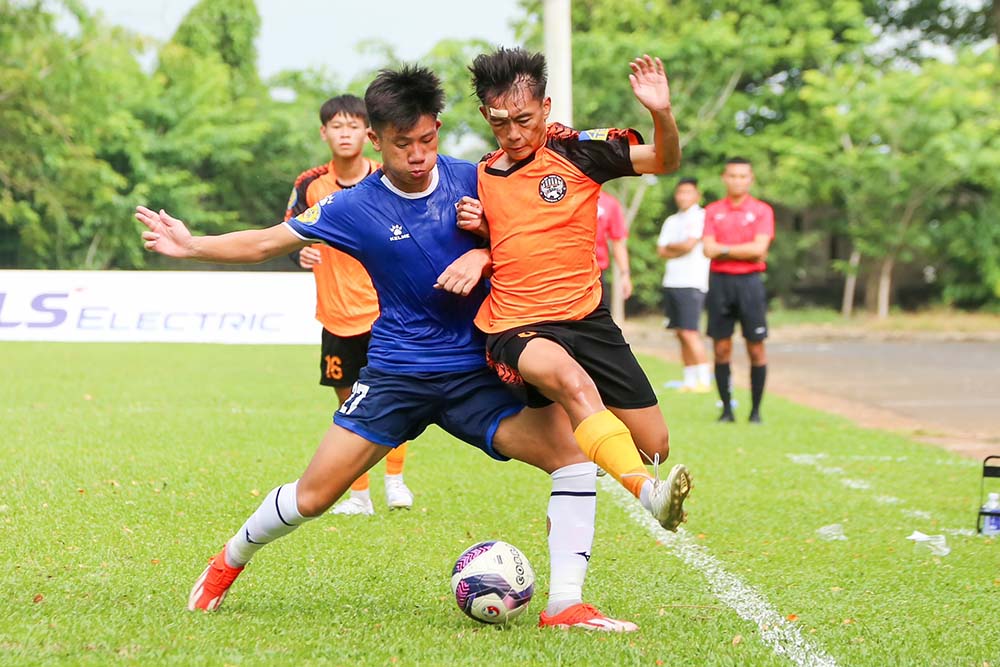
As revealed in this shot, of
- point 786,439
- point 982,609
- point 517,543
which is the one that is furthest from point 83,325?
point 982,609

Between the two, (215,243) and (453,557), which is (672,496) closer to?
(215,243)

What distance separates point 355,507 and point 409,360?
2.54 metres

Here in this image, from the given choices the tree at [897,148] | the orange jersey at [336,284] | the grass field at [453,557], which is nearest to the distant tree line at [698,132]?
the tree at [897,148]

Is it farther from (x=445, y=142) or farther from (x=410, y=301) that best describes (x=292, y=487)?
(x=445, y=142)

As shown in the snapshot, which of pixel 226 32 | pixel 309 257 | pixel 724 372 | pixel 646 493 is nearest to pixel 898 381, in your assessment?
pixel 724 372

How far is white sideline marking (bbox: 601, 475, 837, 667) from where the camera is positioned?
431cm

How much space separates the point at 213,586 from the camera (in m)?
4.77

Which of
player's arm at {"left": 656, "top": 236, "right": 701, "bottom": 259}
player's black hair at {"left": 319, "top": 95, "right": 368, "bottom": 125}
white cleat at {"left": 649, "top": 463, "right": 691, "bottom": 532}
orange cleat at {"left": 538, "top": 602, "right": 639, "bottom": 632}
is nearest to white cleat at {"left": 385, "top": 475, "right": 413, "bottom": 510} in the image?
player's black hair at {"left": 319, "top": 95, "right": 368, "bottom": 125}

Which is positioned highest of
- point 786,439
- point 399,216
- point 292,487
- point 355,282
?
point 399,216

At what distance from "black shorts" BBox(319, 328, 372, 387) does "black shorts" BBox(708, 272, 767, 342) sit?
5.06 m

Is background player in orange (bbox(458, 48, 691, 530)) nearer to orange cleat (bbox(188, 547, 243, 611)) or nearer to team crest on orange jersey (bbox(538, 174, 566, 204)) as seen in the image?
team crest on orange jersey (bbox(538, 174, 566, 204))

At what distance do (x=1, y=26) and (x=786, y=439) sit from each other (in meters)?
29.6

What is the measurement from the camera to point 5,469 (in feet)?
26.6

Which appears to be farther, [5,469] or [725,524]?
[5,469]
